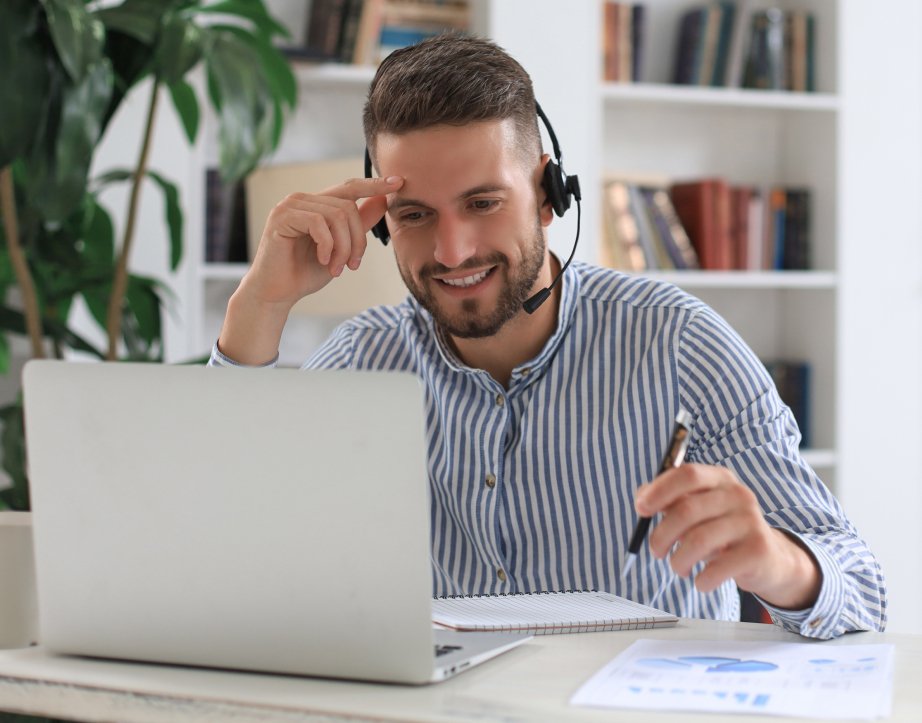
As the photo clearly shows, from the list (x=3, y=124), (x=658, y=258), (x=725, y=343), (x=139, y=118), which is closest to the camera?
(x=725, y=343)

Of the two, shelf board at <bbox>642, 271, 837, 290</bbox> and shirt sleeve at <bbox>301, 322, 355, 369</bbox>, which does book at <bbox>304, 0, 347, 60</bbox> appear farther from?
shirt sleeve at <bbox>301, 322, 355, 369</bbox>

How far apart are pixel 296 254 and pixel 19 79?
2.58ft

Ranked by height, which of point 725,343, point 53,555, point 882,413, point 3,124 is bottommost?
point 882,413

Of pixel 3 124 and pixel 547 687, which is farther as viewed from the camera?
pixel 3 124

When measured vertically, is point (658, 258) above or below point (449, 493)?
above

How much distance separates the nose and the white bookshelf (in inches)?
71.1

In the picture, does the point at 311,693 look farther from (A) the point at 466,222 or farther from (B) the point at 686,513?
(A) the point at 466,222

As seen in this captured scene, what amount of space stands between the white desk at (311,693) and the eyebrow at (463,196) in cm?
58

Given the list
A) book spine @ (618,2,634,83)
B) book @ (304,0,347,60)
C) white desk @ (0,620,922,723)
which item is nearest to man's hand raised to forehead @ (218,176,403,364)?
white desk @ (0,620,922,723)

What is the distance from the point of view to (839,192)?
3.36 metres

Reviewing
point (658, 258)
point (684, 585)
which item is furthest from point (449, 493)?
point (658, 258)

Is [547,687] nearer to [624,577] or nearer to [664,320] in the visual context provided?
[624,577]

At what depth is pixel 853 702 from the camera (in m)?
0.84

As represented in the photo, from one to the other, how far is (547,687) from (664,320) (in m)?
0.71
